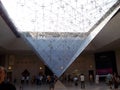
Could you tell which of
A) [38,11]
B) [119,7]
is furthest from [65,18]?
[119,7]

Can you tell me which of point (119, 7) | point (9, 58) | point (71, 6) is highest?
point (71, 6)

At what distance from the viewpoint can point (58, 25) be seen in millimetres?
21641

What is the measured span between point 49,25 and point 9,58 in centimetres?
1004

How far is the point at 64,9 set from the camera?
19.6 m

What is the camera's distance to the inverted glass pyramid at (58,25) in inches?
750

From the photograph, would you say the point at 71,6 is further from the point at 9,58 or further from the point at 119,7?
the point at 9,58

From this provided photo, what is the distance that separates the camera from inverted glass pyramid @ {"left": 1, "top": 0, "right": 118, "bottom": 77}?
1905cm

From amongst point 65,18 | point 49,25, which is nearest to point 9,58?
point 49,25

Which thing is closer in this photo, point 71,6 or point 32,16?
point 71,6

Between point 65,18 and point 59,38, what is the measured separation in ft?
7.37

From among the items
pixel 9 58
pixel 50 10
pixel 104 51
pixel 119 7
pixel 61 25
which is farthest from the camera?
pixel 9 58

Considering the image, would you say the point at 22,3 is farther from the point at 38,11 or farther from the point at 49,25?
the point at 49,25

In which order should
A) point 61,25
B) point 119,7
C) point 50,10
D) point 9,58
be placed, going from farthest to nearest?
point 9,58, point 61,25, point 50,10, point 119,7

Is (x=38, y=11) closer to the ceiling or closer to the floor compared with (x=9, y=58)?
closer to the ceiling
